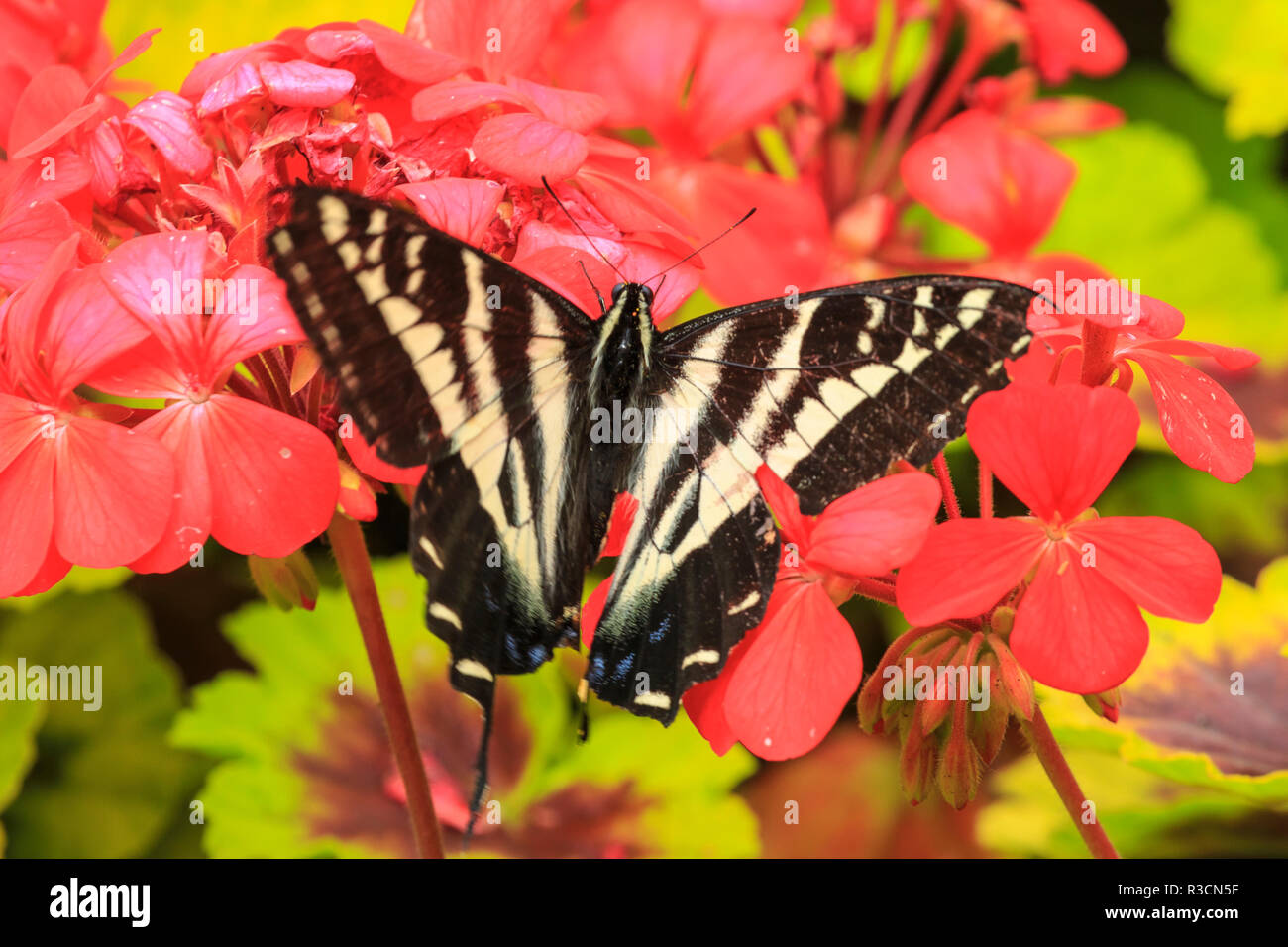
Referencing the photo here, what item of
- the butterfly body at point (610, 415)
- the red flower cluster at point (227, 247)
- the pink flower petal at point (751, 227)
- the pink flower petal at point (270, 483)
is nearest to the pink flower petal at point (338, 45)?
the red flower cluster at point (227, 247)

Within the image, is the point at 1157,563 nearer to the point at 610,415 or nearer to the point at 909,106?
the point at 610,415

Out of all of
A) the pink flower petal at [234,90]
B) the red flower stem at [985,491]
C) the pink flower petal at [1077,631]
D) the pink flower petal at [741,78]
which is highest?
the pink flower petal at [741,78]

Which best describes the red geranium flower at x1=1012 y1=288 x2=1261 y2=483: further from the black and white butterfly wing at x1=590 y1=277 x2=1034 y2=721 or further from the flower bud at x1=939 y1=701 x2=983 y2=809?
the flower bud at x1=939 y1=701 x2=983 y2=809

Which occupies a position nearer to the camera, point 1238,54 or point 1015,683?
point 1015,683

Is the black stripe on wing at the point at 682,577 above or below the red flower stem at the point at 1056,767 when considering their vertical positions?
above

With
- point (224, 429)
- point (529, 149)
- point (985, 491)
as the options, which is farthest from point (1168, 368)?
point (224, 429)

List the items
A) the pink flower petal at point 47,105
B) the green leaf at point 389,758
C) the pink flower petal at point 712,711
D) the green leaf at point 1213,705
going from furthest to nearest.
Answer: the green leaf at point 389,758, the green leaf at point 1213,705, the pink flower petal at point 47,105, the pink flower petal at point 712,711

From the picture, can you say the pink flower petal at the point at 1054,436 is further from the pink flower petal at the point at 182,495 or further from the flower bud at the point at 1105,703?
the pink flower petal at the point at 182,495
